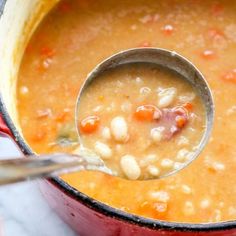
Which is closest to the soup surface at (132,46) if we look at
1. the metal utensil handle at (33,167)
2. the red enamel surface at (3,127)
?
the red enamel surface at (3,127)

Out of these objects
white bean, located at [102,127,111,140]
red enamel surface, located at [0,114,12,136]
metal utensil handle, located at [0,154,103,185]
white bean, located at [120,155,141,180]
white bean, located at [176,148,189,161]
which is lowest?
metal utensil handle, located at [0,154,103,185]

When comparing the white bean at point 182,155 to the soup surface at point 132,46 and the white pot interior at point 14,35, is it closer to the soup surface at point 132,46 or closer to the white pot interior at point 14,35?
the soup surface at point 132,46

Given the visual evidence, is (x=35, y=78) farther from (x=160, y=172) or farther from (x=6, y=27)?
(x=160, y=172)

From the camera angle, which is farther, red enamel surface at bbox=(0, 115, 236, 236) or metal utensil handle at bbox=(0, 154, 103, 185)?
red enamel surface at bbox=(0, 115, 236, 236)

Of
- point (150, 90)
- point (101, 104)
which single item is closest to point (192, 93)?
point (150, 90)

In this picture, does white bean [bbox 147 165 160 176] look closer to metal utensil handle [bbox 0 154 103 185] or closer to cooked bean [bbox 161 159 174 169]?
cooked bean [bbox 161 159 174 169]

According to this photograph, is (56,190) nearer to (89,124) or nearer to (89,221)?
(89,221)

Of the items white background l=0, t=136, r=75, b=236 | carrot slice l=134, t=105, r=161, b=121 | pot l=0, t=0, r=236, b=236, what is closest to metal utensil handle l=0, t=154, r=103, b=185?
pot l=0, t=0, r=236, b=236

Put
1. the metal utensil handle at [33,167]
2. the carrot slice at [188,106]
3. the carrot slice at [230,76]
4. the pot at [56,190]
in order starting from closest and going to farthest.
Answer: the metal utensil handle at [33,167], the pot at [56,190], the carrot slice at [188,106], the carrot slice at [230,76]
